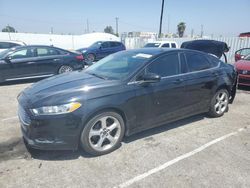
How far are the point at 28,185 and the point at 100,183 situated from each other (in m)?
0.85

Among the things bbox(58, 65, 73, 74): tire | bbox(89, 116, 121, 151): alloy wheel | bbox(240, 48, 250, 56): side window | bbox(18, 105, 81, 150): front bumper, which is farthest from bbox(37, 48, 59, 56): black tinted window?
bbox(240, 48, 250, 56): side window

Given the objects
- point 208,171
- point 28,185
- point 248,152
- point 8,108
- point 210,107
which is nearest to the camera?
point 28,185

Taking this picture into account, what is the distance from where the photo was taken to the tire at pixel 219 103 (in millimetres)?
4754

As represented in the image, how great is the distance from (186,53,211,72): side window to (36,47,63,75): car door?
6.07m

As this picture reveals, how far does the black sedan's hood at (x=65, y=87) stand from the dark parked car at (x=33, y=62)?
16.9 ft

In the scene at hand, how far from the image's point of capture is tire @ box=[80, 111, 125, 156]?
10.1 ft

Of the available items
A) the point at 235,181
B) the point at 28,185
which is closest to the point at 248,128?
the point at 235,181

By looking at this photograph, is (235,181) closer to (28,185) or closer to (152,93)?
(152,93)

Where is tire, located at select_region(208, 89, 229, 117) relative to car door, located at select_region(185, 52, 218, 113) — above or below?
below

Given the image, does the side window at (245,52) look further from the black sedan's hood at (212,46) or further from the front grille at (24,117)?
the front grille at (24,117)

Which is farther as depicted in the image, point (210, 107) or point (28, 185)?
point (210, 107)

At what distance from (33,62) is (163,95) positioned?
626cm

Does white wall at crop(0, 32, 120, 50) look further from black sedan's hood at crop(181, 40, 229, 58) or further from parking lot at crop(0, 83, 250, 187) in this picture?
parking lot at crop(0, 83, 250, 187)

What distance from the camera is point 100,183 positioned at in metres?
2.65
